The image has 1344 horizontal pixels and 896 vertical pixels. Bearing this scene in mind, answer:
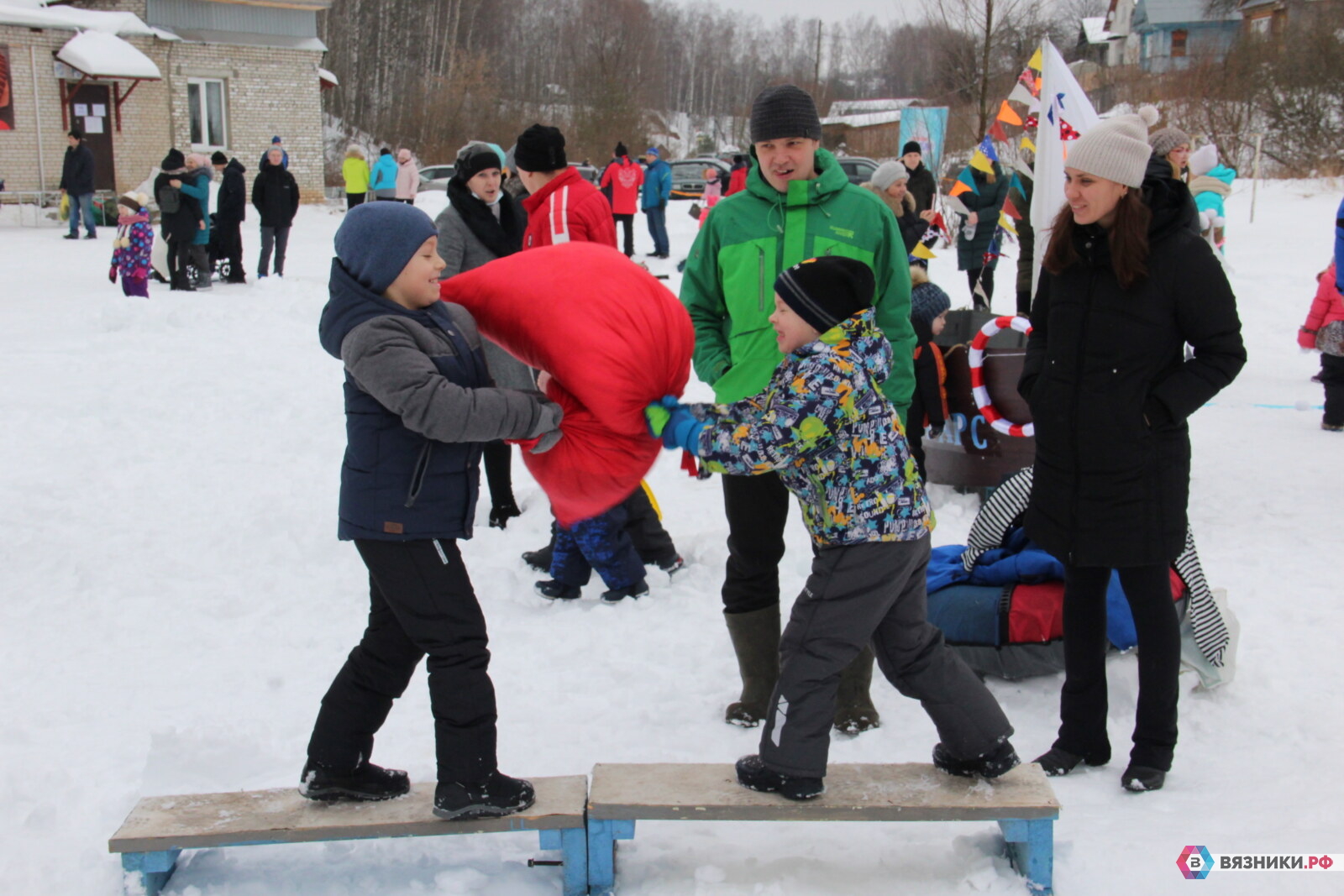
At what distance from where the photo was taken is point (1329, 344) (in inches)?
284

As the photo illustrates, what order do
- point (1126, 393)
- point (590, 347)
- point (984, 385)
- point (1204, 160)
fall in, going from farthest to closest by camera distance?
1. point (1204, 160)
2. point (984, 385)
3. point (1126, 393)
4. point (590, 347)

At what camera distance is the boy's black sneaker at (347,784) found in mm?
2639

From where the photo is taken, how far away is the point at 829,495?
2.58 m

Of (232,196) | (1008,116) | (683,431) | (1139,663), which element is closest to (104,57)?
(232,196)

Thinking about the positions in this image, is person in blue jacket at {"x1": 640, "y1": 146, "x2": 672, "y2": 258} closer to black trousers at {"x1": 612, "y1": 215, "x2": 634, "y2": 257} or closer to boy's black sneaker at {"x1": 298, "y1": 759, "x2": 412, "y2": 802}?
black trousers at {"x1": 612, "y1": 215, "x2": 634, "y2": 257}

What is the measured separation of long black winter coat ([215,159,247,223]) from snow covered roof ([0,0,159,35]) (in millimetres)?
11799

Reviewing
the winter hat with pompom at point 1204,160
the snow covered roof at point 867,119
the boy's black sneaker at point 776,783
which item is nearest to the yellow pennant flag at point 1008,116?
the winter hat with pompom at point 1204,160

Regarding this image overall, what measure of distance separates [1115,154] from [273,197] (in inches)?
498

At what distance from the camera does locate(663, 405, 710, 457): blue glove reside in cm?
261

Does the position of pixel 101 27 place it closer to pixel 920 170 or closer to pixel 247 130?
pixel 247 130

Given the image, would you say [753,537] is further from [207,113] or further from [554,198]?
[207,113]

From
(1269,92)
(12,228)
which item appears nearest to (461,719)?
(12,228)

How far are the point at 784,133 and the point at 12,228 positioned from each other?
69.1 feet

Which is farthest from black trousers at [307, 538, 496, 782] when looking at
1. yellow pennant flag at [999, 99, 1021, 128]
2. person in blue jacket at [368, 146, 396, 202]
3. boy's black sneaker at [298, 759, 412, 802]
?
person in blue jacket at [368, 146, 396, 202]
